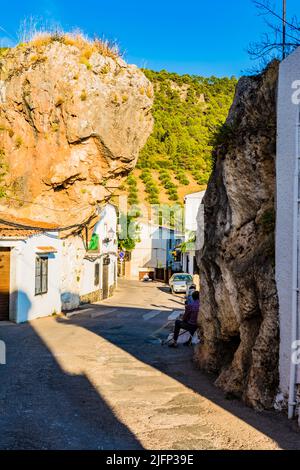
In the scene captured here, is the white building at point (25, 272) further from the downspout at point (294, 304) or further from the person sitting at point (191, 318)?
the downspout at point (294, 304)

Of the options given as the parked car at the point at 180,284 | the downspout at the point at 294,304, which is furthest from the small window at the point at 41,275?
the parked car at the point at 180,284

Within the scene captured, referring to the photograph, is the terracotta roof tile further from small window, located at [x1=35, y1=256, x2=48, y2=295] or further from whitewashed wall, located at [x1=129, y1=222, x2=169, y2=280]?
whitewashed wall, located at [x1=129, y1=222, x2=169, y2=280]

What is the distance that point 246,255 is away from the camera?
840cm

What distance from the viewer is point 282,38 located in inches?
332

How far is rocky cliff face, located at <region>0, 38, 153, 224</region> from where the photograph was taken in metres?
20.4

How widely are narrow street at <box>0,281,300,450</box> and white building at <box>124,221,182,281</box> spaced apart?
38.2m

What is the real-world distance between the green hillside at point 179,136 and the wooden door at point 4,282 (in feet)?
144

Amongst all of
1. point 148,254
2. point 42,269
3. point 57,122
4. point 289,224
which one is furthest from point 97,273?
point 148,254

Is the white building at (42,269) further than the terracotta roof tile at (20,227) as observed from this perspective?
Yes

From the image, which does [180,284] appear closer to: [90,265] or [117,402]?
[90,265]

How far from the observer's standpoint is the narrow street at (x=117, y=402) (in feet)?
19.9

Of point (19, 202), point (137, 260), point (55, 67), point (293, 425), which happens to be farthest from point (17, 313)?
point (137, 260)

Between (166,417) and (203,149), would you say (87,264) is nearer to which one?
(166,417)

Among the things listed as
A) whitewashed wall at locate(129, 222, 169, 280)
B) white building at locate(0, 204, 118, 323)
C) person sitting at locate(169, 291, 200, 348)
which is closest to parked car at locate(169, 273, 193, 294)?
white building at locate(0, 204, 118, 323)
